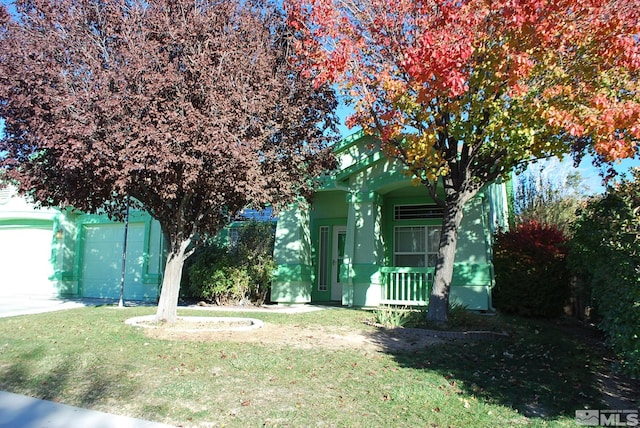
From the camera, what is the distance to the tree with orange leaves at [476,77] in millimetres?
7469

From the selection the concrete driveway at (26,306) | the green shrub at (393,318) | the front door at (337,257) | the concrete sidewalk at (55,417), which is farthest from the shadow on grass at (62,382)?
the front door at (337,257)

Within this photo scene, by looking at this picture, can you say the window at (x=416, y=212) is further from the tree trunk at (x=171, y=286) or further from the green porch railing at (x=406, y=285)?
the tree trunk at (x=171, y=286)

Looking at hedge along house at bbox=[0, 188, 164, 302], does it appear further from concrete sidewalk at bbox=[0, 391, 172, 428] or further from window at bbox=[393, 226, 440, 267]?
concrete sidewalk at bbox=[0, 391, 172, 428]

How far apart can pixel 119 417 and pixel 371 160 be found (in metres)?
9.84

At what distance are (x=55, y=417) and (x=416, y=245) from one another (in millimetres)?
10709

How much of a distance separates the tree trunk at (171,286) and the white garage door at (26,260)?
10.6m

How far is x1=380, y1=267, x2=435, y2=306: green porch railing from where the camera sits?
41.6 ft

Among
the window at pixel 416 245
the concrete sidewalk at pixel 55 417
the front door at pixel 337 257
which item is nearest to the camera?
the concrete sidewalk at pixel 55 417

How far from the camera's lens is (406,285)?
13273 millimetres

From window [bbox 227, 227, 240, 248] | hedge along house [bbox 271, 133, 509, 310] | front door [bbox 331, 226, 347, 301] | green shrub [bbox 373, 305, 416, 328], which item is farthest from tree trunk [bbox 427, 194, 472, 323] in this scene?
window [bbox 227, 227, 240, 248]

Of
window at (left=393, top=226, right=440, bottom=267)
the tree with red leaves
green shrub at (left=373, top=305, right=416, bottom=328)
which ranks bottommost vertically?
green shrub at (left=373, top=305, right=416, bottom=328)

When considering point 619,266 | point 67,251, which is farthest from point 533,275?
point 67,251

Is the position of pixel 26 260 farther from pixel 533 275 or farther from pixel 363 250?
pixel 533 275

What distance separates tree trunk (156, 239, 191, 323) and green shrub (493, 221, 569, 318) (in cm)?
783
